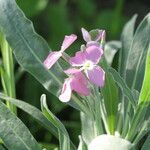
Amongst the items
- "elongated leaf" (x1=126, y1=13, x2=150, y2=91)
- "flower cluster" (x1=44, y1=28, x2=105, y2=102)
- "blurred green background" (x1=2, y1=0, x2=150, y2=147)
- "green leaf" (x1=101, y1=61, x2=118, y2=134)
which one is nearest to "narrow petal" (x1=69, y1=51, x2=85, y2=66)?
"flower cluster" (x1=44, y1=28, x2=105, y2=102)

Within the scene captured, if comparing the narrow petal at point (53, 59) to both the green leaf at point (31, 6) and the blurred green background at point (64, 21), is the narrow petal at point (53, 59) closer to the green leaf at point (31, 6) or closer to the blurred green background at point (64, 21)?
the blurred green background at point (64, 21)

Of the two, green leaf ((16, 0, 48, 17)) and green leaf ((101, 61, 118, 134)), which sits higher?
green leaf ((101, 61, 118, 134))

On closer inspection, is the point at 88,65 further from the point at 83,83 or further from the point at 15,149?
the point at 15,149

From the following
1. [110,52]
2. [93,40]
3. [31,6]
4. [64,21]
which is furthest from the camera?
[64,21]

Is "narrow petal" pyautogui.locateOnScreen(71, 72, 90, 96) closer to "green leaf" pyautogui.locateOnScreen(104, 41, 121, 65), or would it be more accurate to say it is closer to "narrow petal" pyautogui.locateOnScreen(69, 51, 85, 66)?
"narrow petal" pyautogui.locateOnScreen(69, 51, 85, 66)

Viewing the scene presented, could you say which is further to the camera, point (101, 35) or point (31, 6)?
point (31, 6)

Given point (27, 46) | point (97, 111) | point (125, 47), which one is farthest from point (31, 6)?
point (97, 111)

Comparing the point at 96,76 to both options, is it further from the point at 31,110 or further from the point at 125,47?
the point at 125,47

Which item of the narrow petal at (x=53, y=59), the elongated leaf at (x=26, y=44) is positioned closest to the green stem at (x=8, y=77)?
the elongated leaf at (x=26, y=44)
